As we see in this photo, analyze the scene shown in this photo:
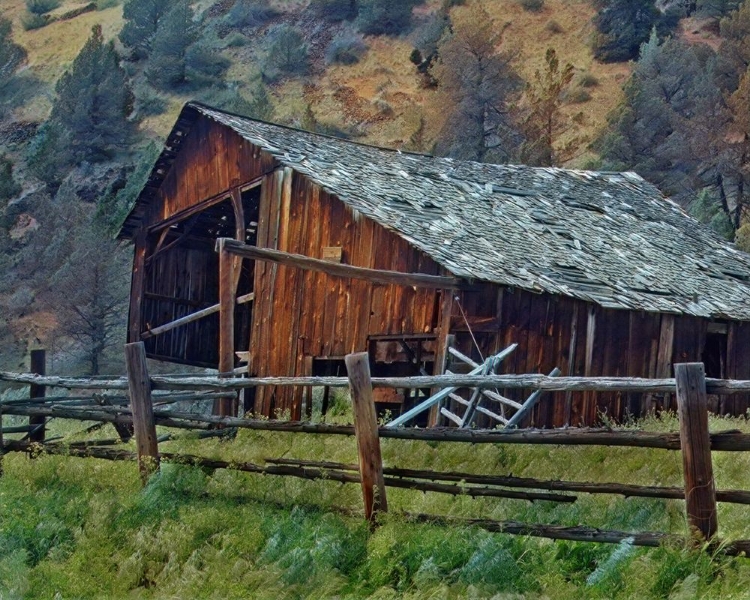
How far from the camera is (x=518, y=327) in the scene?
661 inches

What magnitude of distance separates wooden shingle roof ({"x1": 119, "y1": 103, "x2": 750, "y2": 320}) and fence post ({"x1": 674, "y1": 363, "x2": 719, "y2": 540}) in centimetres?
877

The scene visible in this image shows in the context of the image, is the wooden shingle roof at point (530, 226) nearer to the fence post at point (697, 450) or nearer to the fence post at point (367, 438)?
the fence post at point (367, 438)

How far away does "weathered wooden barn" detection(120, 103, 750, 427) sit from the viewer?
16.4 m

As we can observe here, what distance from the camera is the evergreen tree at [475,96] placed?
42000 mm

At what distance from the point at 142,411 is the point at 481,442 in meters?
3.61

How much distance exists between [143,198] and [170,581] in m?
14.8

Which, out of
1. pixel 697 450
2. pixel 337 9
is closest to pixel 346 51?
pixel 337 9

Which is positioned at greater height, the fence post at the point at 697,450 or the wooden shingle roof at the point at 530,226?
the wooden shingle roof at the point at 530,226

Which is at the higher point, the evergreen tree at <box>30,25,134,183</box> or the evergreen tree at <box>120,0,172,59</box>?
the evergreen tree at <box>120,0,172,59</box>

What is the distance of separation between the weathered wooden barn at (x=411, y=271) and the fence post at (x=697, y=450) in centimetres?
886

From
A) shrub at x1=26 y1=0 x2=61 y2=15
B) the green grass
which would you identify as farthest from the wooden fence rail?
shrub at x1=26 y1=0 x2=61 y2=15

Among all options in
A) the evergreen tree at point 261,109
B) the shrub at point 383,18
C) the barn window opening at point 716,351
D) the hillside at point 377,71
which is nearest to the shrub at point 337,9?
the hillside at point 377,71

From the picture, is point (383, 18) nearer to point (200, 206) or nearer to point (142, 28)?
point (142, 28)

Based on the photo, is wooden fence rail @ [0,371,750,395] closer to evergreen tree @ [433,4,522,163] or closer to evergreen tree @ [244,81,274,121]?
evergreen tree @ [433,4,522,163]
